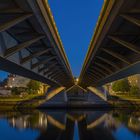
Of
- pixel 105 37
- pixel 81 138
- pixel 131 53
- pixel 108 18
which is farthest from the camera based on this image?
pixel 81 138

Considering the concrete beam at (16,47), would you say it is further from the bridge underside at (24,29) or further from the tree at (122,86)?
the tree at (122,86)

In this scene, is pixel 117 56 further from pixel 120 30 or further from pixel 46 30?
pixel 46 30

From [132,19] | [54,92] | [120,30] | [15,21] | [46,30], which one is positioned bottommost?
[132,19]

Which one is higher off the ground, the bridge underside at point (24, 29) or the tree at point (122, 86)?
the tree at point (122, 86)

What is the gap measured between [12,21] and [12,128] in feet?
105

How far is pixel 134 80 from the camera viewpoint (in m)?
192

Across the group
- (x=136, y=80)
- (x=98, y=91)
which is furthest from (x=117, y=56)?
(x=136, y=80)

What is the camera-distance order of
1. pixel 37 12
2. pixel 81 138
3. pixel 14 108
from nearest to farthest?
pixel 37 12
pixel 81 138
pixel 14 108

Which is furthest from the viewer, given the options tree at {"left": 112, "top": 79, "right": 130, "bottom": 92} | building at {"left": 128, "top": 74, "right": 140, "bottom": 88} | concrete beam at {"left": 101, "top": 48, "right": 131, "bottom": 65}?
building at {"left": 128, "top": 74, "right": 140, "bottom": 88}

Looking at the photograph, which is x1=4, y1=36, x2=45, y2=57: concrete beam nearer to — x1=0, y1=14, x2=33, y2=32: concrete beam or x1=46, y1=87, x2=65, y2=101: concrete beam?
x1=0, y1=14, x2=33, y2=32: concrete beam

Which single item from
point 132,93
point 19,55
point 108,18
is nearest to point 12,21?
point 108,18

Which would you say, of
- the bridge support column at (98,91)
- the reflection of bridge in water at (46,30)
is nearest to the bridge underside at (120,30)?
the reflection of bridge in water at (46,30)

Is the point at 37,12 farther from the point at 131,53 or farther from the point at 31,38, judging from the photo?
the point at 131,53

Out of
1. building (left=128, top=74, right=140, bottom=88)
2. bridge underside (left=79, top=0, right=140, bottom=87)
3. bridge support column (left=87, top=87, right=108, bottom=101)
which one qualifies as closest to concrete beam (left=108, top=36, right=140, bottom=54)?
bridge underside (left=79, top=0, right=140, bottom=87)
